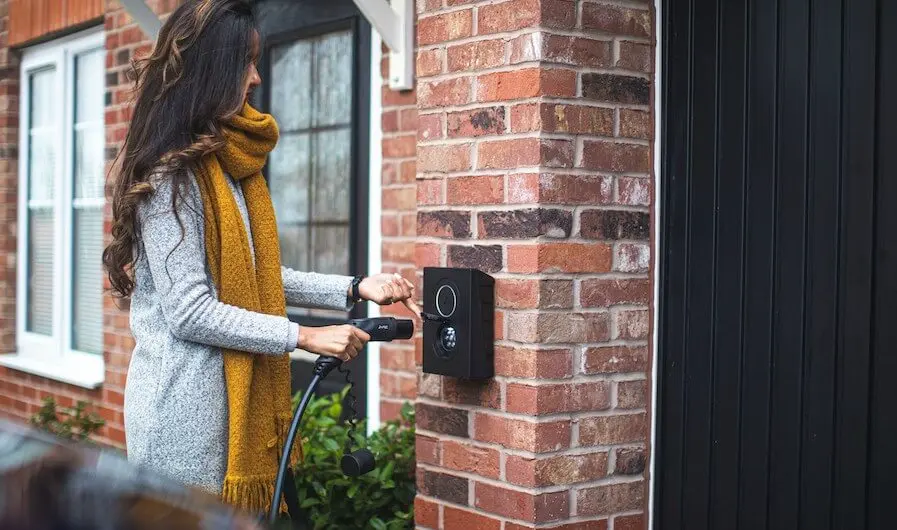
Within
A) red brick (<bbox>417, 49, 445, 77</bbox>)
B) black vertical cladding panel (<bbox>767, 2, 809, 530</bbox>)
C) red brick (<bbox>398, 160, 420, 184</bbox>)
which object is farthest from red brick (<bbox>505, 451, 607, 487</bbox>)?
red brick (<bbox>398, 160, 420, 184</bbox>)

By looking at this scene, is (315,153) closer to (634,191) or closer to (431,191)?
(431,191)

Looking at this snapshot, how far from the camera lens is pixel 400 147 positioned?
440cm

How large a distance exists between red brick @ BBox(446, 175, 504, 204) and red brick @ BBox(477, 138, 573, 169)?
38mm

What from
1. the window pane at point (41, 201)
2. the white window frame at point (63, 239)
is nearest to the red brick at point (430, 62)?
the white window frame at point (63, 239)

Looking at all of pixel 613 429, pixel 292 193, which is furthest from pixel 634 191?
pixel 292 193

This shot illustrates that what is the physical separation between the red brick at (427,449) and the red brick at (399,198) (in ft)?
4.13

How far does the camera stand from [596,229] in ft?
9.86

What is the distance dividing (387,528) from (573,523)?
0.75m

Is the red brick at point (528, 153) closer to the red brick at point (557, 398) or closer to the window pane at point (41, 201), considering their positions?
the red brick at point (557, 398)

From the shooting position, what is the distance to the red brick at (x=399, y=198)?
434cm

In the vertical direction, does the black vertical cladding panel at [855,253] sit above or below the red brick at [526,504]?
above

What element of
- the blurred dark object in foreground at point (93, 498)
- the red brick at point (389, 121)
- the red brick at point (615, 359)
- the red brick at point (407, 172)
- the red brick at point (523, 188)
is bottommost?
the red brick at point (615, 359)

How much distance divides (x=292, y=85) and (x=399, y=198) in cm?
103

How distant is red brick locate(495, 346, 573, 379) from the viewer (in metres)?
2.91
